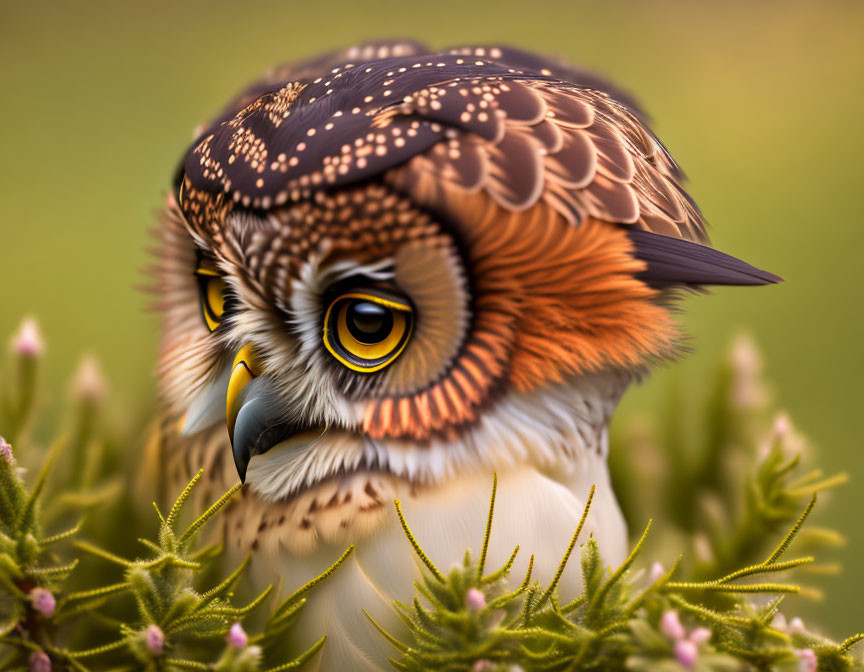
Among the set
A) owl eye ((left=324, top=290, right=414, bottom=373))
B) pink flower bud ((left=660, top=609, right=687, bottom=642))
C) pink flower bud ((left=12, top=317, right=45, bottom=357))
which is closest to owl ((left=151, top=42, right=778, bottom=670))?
owl eye ((left=324, top=290, right=414, bottom=373))

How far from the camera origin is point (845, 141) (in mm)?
1764

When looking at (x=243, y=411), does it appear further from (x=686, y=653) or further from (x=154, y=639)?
(x=686, y=653)

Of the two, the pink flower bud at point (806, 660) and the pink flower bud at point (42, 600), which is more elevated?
the pink flower bud at point (806, 660)

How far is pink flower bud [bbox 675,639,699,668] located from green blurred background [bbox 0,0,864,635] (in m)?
0.60

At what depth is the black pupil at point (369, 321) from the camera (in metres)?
0.50

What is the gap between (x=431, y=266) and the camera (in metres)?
0.49

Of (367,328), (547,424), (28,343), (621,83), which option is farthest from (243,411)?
(621,83)

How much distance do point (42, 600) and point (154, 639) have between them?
0.27ft

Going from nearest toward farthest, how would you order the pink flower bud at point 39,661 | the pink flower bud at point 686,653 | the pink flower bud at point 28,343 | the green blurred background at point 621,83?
1. the pink flower bud at point 686,653
2. the pink flower bud at point 39,661
3. the pink flower bud at point 28,343
4. the green blurred background at point 621,83

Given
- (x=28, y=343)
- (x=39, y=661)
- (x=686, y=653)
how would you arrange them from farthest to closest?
(x=28, y=343) → (x=39, y=661) → (x=686, y=653)

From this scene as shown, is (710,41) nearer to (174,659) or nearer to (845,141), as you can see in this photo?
(845,141)

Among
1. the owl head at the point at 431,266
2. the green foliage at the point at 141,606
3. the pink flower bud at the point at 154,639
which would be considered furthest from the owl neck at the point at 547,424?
the pink flower bud at the point at 154,639

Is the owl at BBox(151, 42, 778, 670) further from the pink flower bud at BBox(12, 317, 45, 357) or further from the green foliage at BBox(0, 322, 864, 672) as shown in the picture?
the pink flower bud at BBox(12, 317, 45, 357)

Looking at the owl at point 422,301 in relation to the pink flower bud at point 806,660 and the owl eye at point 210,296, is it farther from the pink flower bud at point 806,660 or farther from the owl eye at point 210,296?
the pink flower bud at point 806,660
